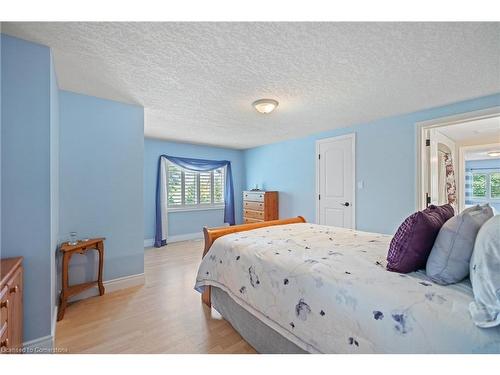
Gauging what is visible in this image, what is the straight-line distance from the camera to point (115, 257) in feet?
8.66

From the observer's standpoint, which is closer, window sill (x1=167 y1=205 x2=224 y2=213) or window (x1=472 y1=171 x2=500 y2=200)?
window sill (x1=167 y1=205 x2=224 y2=213)

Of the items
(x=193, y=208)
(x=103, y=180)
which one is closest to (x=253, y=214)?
(x=193, y=208)

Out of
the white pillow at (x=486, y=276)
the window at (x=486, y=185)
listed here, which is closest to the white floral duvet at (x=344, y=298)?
the white pillow at (x=486, y=276)

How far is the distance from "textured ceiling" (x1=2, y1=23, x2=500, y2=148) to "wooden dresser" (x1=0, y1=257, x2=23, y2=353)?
147 cm

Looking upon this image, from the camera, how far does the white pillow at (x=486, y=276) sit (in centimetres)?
81

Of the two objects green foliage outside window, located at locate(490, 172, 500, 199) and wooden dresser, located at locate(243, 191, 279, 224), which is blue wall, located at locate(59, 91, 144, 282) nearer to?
wooden dresser, located at locate(243, 191, 279, 224)

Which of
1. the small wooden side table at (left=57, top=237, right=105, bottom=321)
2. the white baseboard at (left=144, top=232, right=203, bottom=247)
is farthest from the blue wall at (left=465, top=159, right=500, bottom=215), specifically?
the small wooden side table at (left=57, top=237, right=105, bottom=321)

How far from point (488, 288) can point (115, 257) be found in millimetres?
3063

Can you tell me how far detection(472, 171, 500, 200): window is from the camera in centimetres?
659

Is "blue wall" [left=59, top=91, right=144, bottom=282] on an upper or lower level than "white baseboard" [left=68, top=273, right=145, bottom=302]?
upper

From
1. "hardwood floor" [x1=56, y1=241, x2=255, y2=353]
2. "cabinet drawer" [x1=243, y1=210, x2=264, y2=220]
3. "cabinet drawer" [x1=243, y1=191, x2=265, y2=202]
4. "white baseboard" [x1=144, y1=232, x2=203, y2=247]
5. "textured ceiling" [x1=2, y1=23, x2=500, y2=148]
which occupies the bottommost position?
"hardwood floor" [x1=56, y1=241, x2=255, y2=353]

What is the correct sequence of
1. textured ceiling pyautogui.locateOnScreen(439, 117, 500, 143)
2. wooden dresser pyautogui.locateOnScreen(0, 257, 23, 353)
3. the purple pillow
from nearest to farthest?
wooden dresser pyautogui.locateOnScreen(0, 257, 23, 353) < the purple pillow < textured ceiling pyautogui.locateOnScreen(439, 117, 500, 143)
